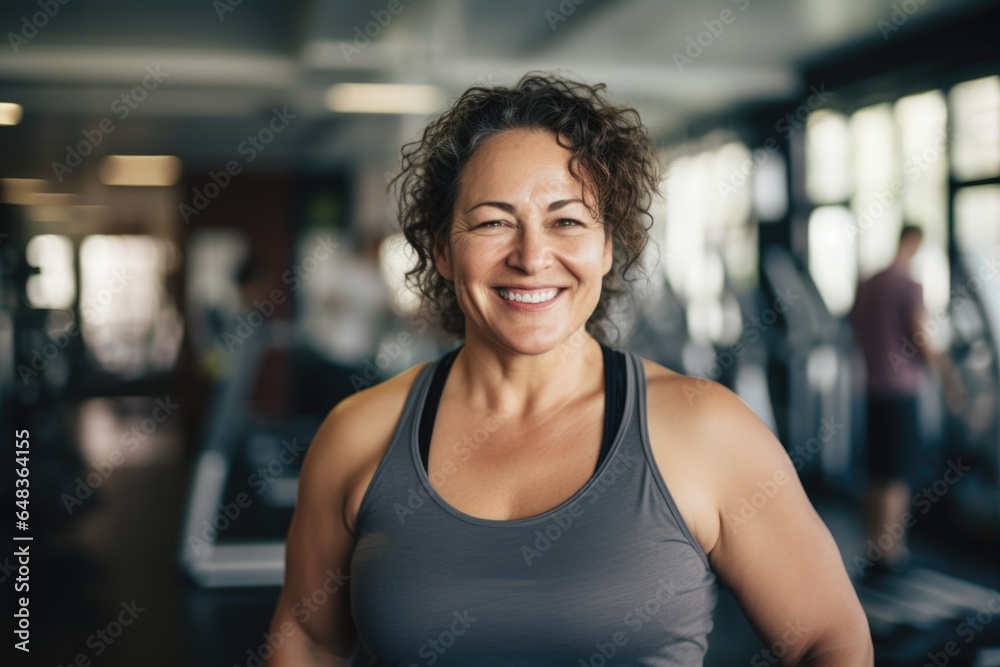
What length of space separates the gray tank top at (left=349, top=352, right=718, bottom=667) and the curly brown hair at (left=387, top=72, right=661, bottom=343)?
12.0 inches

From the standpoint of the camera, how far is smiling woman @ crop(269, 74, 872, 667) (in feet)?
3.05

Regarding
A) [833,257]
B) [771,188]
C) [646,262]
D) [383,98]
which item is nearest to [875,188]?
[833,257]

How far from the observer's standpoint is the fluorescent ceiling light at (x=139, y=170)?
938cm

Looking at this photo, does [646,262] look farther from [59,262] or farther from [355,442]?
[59,262]

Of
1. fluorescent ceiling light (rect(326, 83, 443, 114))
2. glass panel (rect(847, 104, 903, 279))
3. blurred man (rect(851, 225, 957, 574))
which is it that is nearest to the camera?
blurred man (rect(851, 225, 957, 574))

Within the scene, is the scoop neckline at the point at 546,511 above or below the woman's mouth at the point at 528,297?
below

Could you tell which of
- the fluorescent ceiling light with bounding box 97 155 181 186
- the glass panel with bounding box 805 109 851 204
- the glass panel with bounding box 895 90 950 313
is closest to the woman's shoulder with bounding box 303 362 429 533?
the glass panel with bounding box 895 90 950 313

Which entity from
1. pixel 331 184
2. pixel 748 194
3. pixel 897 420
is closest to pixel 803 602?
pixel 897 420

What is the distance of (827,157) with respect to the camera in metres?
5.75

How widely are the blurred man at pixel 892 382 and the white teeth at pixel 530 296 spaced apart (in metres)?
2.62

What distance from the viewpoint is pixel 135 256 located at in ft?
36.6

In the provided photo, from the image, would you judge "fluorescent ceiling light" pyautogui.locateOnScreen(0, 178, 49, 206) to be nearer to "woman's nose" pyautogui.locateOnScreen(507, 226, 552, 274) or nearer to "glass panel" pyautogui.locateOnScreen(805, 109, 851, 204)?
"glass panel" pyautogui.locateOnScreen(805, 109, 851, 204)

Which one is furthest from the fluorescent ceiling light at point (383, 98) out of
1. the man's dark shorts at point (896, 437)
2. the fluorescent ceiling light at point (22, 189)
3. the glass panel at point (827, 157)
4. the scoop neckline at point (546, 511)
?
the scoop neckline at point (546, 511)

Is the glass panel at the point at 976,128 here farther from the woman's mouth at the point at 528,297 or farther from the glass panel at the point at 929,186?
the woman's mouth at the point at 528,297
